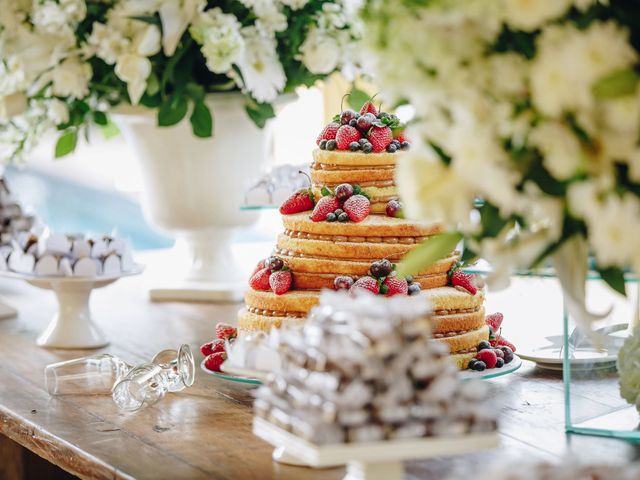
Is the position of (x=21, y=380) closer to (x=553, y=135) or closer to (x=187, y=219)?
(x=187, y=219)

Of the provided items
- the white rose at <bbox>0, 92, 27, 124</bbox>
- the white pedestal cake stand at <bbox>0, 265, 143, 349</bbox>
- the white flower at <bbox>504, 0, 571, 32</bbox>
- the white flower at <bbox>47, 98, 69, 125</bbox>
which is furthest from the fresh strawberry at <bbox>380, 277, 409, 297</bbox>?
the white rose at <bbox>0, 92, 27, 124</bbox>

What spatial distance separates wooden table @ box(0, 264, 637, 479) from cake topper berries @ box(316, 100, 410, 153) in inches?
16.2

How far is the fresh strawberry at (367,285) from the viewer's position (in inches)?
65.5

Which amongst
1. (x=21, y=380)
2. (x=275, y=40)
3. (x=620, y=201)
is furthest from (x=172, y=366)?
(x=620, y=201)

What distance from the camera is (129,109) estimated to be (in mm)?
2424

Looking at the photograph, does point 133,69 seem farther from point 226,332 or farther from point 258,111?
point 226,332

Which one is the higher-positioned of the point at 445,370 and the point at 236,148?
the point at 236,148

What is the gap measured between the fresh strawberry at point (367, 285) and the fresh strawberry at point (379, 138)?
230 mm

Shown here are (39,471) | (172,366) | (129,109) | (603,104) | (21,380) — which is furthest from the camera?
(129,109)

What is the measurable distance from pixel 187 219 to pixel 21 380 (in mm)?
712

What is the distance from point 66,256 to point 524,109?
1392 mm

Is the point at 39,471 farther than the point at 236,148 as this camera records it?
No

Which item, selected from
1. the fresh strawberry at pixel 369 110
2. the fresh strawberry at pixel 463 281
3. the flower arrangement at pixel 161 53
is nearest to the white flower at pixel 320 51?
the flower arrangement at pixel 161 53

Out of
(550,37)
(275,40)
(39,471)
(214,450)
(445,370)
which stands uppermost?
(275,40)
